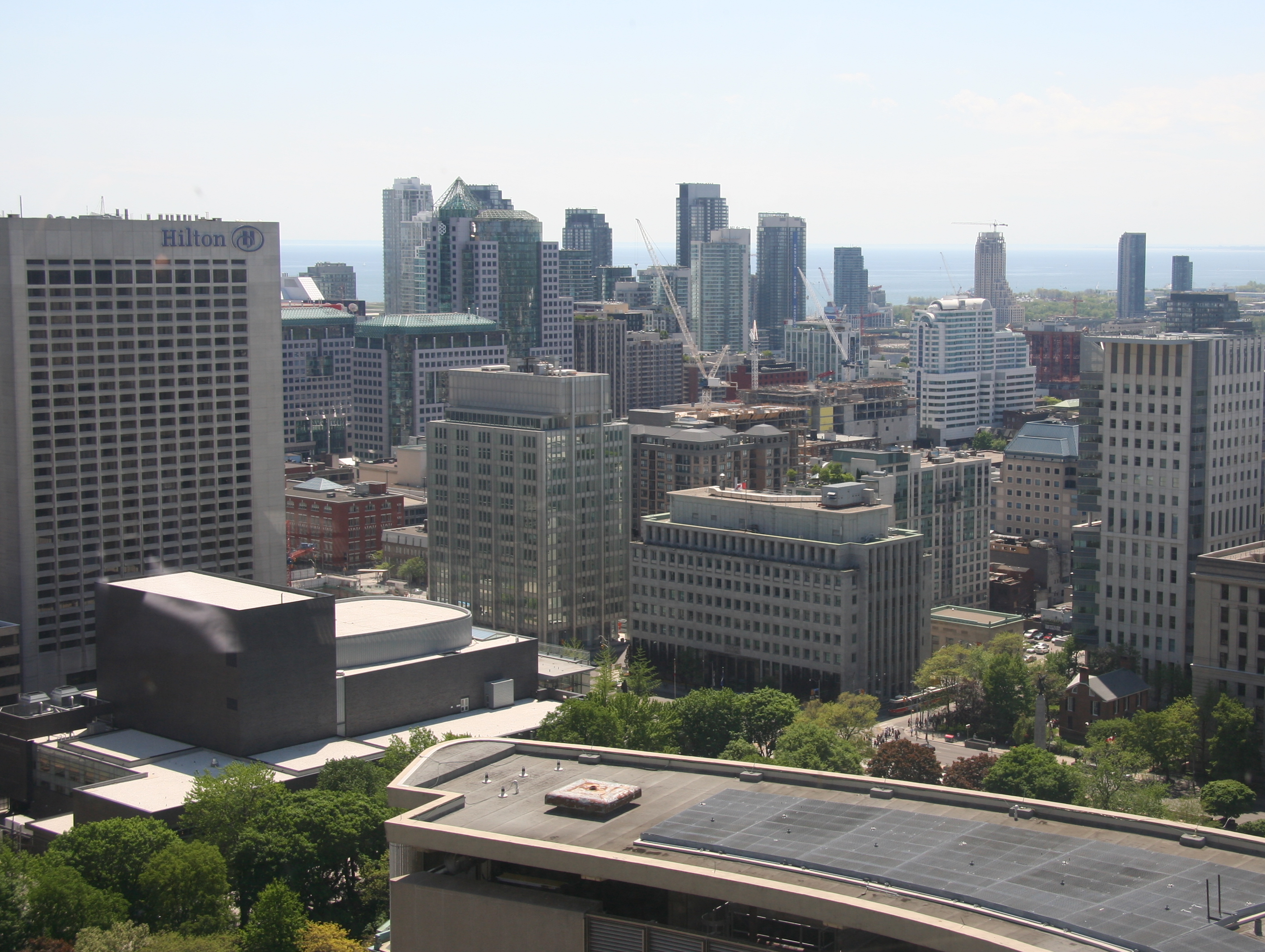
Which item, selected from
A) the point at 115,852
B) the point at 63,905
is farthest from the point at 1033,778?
the point at 63,905

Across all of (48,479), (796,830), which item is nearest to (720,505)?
(48,479)

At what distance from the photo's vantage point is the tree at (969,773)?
88.1 m

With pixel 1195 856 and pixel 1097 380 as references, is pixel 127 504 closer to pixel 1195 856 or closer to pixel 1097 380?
pixel 1097 380

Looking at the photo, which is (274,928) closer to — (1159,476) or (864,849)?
(864,849)

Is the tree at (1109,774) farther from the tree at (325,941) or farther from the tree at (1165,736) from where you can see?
the tree at (325,941)

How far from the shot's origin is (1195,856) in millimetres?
45000

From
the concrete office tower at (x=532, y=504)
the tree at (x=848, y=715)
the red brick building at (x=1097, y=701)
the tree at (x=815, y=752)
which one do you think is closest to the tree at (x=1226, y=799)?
the red brick building at (x=1097, y=701)

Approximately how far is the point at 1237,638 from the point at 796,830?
62031 mm

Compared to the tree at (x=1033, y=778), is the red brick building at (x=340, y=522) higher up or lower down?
higher up

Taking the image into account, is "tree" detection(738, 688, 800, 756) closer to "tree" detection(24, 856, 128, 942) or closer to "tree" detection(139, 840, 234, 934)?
"tree" detection(139, 840, 234, 934)

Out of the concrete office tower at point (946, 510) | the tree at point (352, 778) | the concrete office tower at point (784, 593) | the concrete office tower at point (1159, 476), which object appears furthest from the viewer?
the concrete office tower at point (946, 510)

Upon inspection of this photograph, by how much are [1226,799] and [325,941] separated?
4888 cm

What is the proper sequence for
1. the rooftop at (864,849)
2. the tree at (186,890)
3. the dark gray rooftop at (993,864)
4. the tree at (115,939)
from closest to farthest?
1. the dark gray rooftop at (993,864)
2. the rooftop at (864,849)
3. the tree at (115,939)
4. the tree at (186,890)

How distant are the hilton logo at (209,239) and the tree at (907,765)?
61730mm
